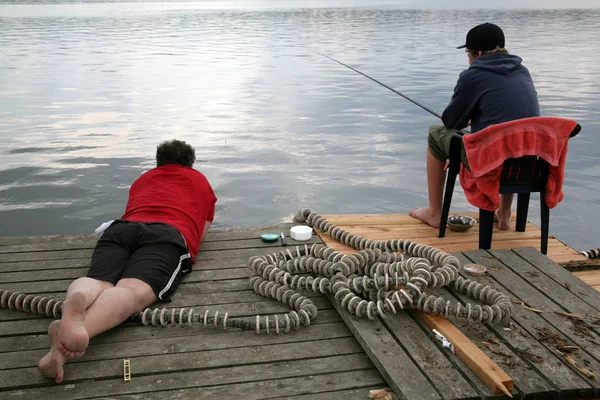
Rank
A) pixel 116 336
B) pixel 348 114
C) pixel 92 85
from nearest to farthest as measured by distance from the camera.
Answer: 1. pixel 116 336
2. pixel 348 114
3. pixel 92 85

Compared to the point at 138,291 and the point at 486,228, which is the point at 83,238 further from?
the point at 486,228

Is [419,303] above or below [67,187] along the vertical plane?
above

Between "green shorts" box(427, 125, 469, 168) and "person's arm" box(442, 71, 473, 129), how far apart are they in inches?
2.0

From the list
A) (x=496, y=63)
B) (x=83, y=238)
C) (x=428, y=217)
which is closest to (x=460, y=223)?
(x=428, y=217)

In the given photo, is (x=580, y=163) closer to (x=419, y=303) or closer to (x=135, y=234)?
(x=419, y=303)

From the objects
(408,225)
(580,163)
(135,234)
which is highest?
(135,234)

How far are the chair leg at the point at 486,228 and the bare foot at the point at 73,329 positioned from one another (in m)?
2.45

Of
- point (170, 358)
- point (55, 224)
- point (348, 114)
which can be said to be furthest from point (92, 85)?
point (170, 358)

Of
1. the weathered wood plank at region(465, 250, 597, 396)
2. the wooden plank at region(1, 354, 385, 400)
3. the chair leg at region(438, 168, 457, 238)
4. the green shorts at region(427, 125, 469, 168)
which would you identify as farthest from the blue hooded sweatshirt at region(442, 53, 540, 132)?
the wooden plank at region(1, 354, 385, 400)

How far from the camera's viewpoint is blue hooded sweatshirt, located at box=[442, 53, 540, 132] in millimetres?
4031

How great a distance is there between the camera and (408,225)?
15.1ft

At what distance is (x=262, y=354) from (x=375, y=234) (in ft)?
5.80

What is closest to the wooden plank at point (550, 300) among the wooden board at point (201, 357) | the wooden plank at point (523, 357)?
the wooden plank at point (523, 357)

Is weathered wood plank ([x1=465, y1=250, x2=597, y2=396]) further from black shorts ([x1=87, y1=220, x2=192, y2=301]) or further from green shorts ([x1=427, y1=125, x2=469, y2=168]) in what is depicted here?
black shorts ([x1=87, y1=220, x2=192, y2=301])
